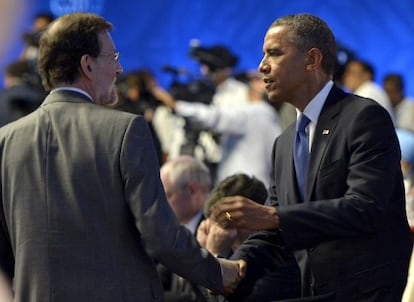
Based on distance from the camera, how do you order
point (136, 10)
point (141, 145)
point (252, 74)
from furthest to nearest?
point (136, 10) < point (252, 74) < point (141, 145)

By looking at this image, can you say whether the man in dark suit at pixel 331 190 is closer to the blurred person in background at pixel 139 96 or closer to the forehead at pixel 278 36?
the forehead at pixel 278 36

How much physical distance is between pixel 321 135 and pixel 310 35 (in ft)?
1.21

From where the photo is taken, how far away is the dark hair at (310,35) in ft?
13.2

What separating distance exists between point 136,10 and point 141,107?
303cm

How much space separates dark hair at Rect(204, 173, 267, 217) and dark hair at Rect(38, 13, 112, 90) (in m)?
1.70

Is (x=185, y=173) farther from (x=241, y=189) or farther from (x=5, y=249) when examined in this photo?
(x=5, y=249)

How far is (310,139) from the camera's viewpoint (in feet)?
13.0

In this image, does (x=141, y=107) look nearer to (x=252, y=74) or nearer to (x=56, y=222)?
(x=252, y=74)

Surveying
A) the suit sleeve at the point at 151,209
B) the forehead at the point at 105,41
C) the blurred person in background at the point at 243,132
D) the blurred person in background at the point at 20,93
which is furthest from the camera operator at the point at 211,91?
the suit sleeve at the point at 151,209

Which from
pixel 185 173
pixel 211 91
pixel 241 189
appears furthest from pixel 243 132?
pixel 241 189

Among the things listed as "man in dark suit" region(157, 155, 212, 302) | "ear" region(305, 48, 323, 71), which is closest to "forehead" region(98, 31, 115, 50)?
"ear" region(305, 48, 323, 71)

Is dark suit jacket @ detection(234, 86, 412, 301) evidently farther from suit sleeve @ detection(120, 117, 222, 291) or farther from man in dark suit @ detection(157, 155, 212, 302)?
man in dark suit @ detection(157, 155, 212, 302)

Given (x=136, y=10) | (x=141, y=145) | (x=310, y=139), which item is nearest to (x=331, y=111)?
(x=310, y=139)

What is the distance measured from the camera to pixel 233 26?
12.9 metres
